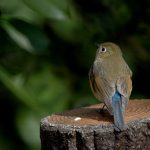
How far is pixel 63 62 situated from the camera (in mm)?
9023

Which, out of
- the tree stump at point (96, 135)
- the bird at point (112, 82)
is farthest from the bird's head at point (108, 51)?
the tree stump at point (96, 135)

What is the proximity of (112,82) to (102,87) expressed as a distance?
0.10 m

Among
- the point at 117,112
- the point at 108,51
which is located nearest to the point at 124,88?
the point at 117,112

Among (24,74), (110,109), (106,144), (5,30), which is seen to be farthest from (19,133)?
(106,144)

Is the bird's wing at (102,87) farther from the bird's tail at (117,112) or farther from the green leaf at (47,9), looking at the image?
the green leaf at (47,9)

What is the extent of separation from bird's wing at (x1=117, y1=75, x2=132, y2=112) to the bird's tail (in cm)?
3

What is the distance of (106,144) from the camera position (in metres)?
5.76

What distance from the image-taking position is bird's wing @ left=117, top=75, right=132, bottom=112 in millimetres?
6488

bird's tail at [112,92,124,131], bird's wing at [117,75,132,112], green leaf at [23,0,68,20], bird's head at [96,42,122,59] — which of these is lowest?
bird's tail at [112,92,124,131]

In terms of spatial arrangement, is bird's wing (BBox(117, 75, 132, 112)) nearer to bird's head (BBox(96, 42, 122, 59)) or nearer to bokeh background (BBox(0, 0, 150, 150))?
bird's head (BBox(96, 42, 122, 59))

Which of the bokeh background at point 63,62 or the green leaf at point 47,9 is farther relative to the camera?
the bokeh background at point 63,62

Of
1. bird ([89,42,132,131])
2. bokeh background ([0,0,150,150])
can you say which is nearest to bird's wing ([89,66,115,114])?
bird ([89,42,132,131])

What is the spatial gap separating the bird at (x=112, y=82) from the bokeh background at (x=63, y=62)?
61 cm

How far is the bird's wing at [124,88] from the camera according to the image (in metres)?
6.49
